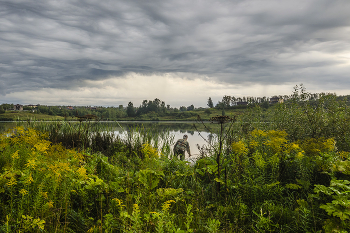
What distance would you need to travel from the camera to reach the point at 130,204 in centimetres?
261

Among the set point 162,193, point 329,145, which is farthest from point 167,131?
point 162,193

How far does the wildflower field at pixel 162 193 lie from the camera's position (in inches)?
83.7

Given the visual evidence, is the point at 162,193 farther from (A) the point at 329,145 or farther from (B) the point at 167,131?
(B) the point at 167,131

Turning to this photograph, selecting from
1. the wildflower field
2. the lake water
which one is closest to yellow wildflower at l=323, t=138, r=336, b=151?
the wildflower field

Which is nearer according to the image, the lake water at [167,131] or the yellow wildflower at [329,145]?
the yellow wildflower at [329,145]

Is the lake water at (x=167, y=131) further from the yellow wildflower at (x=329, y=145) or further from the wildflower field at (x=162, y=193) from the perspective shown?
the yellow wildflower at (x=329, y=145)

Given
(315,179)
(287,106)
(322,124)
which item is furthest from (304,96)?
(315,179)

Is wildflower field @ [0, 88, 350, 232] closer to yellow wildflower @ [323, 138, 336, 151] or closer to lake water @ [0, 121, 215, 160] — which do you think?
yellow wildflower @ [323, 138, 336, 151]

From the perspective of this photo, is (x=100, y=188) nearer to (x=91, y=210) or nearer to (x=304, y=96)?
(x=91, y=210)

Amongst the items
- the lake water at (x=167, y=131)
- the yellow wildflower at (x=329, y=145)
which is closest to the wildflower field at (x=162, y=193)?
the yellow wildflower at (x=329, y=145)

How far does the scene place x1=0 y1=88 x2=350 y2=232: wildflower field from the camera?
6.98 feet

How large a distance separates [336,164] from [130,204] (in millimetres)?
3169

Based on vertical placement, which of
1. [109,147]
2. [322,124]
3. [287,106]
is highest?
[287,106]

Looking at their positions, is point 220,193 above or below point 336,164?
below
